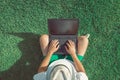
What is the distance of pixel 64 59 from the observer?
3629 millimetres

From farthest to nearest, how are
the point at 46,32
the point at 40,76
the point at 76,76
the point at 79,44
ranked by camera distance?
the point at 46,32 → the point at 79,44 → the point at 40,76 → the point at 76,76

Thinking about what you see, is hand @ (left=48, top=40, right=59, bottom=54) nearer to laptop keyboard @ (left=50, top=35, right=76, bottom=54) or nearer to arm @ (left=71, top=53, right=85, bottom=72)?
laptop keyboard @ (left=50, top=35, right=76, bottom=54)

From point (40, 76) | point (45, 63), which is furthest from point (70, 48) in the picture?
point (40, 76)

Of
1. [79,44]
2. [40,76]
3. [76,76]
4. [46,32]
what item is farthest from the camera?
[46,32]

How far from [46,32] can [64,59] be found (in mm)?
448

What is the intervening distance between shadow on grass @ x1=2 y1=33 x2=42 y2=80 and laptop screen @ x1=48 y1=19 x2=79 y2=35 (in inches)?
14.5

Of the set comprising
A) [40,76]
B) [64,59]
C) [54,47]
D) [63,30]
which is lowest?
[40,76]

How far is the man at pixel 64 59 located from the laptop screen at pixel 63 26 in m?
0.09

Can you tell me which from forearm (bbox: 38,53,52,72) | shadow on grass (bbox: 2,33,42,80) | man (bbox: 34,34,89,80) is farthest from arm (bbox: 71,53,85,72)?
shadow on grass (bbox: 2,33,42,80)

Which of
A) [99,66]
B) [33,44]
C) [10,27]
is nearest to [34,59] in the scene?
[33,44]

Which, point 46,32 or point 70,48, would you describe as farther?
point 46,32

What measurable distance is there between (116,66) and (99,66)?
0.17 m

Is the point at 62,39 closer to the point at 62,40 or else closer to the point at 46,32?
the point at 62,40

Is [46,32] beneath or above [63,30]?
beneath
